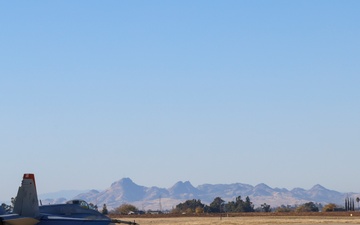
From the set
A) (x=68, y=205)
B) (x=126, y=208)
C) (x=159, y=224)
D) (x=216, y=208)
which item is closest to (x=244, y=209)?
(x=216, y=208)

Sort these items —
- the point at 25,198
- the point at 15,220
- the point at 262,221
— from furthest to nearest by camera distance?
the point at 262,221 → the point at 25,198 → the point at 15,220

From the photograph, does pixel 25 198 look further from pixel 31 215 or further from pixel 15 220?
pixel 15 220

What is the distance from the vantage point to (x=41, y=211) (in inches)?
2281

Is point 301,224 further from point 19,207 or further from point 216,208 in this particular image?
point 216,208

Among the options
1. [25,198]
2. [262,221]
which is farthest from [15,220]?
[262,221]

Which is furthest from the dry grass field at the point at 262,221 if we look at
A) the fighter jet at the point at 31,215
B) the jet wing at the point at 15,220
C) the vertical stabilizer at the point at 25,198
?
the jet wing at the point at 15,220

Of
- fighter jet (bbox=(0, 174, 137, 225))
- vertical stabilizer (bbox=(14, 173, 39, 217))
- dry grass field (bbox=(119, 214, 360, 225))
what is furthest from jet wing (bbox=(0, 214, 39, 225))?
dry grass field (bbox=(119, 214, 360, 225))

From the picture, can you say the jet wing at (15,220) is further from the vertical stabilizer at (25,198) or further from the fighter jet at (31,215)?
the vertical stabilizer at (25,198)

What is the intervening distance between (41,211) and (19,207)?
5.06 metres

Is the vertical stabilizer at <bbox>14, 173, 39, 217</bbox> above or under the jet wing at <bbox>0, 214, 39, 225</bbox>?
above

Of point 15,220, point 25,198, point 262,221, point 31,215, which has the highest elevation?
point 25,198

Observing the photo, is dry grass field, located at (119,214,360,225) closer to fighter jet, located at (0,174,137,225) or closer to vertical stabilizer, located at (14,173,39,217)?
fighter jet, located at (0,174,137,225)

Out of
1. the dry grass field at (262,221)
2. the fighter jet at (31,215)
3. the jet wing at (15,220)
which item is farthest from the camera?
the dry grass field at (262,221)

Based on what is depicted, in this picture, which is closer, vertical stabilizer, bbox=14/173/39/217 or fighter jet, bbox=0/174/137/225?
fighter jet, bbox=0/174/137/225
